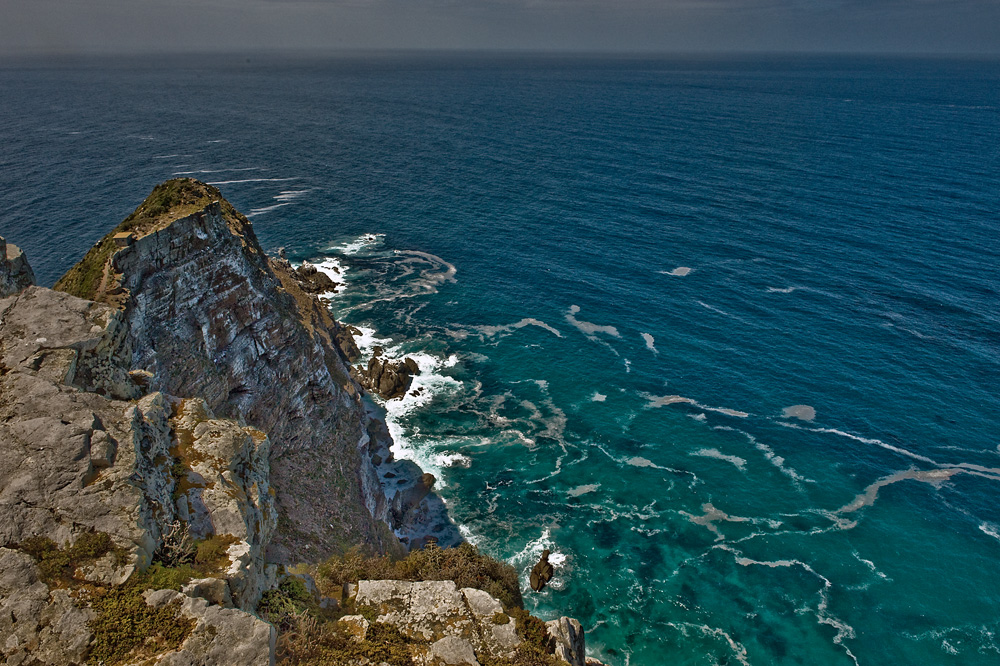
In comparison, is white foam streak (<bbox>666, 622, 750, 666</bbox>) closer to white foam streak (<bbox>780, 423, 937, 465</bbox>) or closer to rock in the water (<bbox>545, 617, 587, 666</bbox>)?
rock in the water (<bbox>545, 617, 587, 666</bbox>)

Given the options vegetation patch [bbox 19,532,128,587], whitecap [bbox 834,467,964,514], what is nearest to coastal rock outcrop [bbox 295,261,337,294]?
vegetation patch [bbox 19,532,128,587]

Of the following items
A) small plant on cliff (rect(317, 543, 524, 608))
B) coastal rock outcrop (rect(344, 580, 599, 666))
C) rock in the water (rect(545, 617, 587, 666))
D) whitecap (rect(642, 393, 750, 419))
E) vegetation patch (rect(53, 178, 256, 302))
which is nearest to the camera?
coastal rock outcrop (rect(344, 580, 599, 666))

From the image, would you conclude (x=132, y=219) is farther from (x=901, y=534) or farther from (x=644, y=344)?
(x=901, y=534)

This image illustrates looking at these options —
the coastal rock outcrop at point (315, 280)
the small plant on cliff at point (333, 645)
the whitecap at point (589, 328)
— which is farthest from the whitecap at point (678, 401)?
the coastal rock outcrop at point (315, 280)

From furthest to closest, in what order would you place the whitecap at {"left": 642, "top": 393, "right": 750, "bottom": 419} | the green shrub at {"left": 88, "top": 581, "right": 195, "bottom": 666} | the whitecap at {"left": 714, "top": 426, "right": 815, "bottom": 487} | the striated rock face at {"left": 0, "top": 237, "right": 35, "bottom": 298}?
the whitecap at {"left": 642, "top": 393, "right": 750, "bottom": 419} < the whitecap at {"left": 714, "top": 426, "right": 815, "bottom": 487} < the striated rock face at {"left": 0, "top": 237, "right": 35, "bottom": 298} < the green shrub at {"left": 88, "top": 581, "right": 195, "bottom": 666}

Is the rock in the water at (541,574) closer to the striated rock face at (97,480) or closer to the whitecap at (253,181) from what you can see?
the striated rock face at (97,480)

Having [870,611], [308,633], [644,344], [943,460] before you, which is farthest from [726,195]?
[308,633]

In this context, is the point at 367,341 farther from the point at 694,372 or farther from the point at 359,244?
the point at 694,372
